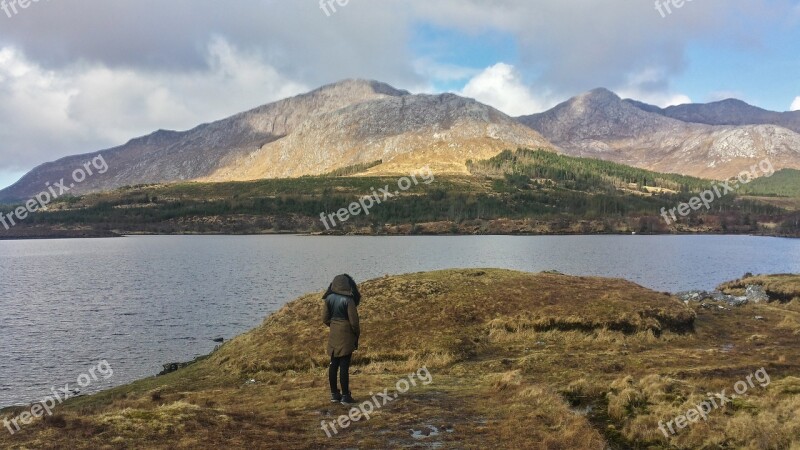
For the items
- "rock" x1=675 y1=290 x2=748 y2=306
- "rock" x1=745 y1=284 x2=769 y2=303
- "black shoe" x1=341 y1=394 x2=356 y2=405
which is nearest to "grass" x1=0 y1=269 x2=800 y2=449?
"black shoe" x1=341 y1=394 x2=356 y2=405

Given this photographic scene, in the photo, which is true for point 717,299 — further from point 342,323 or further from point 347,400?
point 342,323

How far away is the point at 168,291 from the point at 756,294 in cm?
7209

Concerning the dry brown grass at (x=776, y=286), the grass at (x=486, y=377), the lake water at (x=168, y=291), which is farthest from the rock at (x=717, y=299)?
the lake water at (x=168, y=291)

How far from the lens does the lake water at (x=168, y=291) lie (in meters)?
39.2

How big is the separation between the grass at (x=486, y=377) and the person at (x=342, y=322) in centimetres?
131

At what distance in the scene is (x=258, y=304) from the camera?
200 ft

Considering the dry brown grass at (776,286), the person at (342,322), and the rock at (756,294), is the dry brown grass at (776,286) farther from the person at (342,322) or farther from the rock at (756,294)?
the person at (342,322)

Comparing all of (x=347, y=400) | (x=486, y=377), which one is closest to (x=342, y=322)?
(x=347, y=400)

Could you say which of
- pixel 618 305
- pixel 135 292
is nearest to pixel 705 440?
pixel 618 305

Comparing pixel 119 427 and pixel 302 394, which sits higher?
pixel 119 427

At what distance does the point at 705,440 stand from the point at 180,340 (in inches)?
1653

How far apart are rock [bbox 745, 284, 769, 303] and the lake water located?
1884 centimetres

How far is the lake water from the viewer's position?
3922 centimetres

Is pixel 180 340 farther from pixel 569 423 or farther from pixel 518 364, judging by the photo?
pixel 569 423
